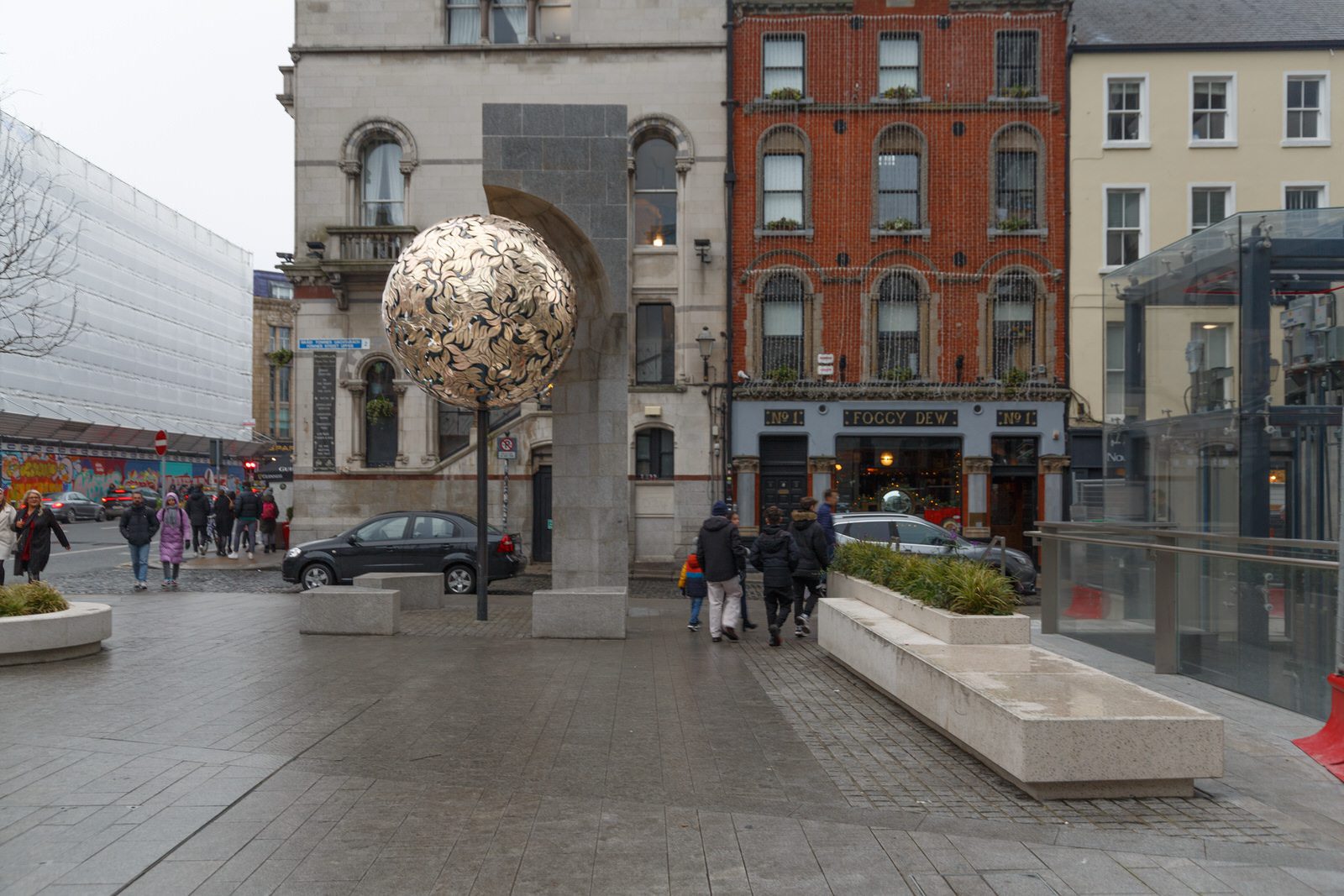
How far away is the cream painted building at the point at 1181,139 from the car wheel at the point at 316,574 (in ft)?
58.5

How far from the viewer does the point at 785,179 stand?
27.5 meters

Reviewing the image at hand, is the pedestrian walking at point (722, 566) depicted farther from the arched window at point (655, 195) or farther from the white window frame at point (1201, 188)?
the white window frame at point (1201, 188)

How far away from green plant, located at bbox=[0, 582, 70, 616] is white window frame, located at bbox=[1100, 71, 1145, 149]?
81.6ft

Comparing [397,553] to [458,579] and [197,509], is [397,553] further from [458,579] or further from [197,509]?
[197,509]

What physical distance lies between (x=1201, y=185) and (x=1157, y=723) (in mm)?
24319

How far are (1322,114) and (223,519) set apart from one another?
28622 millimetres

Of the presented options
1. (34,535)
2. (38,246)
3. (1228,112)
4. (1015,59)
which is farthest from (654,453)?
(38,246)

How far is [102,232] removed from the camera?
187 ft

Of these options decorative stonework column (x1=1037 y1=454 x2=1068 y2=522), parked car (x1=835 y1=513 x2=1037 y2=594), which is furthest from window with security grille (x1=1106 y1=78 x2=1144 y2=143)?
parked car (x1=835 y1=513 x2=1037 y2=594)

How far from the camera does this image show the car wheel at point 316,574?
1953 cm

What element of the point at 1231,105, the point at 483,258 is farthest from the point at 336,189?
the point at 1231,105

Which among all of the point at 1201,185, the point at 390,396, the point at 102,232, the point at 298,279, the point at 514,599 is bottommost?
the point at 514,599

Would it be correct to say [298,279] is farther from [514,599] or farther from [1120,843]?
[1120,843]

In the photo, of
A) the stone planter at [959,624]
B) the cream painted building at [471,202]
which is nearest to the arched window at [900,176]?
the cream painted building at [471,202]
